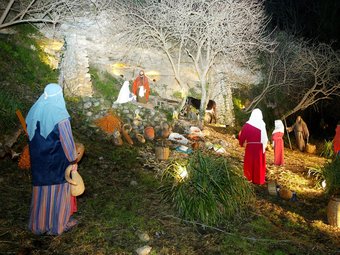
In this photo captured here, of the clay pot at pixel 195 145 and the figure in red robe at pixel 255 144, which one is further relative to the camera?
the clay pot at pixel 195 145

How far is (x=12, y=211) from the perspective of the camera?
16.0 ft

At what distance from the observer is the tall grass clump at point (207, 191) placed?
17.0 feet

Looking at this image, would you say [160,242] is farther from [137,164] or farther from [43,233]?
[137,164]

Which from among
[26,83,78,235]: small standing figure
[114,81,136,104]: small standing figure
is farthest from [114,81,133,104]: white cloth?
[26,83,78,235]: small standing figure

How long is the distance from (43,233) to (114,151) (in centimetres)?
414

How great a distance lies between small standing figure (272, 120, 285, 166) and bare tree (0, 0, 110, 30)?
791 centimetres

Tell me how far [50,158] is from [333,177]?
597 centimetres

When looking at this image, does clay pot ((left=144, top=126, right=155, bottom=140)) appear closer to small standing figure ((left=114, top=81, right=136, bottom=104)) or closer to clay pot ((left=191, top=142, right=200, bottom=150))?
clay pot ((left=191, top=142, right=200, bottom=150))

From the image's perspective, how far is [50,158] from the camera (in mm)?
4047

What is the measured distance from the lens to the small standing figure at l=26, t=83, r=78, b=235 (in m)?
3.96

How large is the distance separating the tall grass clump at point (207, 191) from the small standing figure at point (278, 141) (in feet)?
13.3

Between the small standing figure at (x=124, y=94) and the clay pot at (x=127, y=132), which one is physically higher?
the small standing figure at (x=124, y=94)

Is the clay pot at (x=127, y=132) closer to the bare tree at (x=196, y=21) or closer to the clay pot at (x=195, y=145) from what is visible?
the clay pot at (x=195, y=145)

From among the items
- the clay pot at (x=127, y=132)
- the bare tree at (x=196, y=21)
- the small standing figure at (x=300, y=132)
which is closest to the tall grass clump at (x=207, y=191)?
the clay pot at (x=127, y=132)
